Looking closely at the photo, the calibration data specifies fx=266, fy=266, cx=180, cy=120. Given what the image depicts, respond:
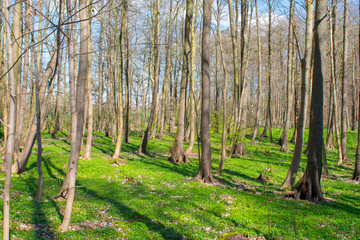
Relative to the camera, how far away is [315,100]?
7.75 m

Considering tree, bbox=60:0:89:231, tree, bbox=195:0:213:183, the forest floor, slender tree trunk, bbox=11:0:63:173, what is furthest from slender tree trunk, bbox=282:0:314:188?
slender tree trunk, bbox=11:0:63:173

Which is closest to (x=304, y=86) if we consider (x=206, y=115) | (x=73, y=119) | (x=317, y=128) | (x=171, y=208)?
(x=317, y=128)

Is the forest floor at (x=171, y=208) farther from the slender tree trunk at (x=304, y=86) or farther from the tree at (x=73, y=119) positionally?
the slender tree trunk at (x=304, y=86)

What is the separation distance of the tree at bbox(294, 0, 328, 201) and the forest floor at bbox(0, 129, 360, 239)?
436mm

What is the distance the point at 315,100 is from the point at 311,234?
3.95 meters

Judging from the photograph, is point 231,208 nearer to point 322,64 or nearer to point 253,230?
point 253,230

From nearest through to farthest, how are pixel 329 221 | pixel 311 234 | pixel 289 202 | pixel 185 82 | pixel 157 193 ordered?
pixel 311 234, pixel 329 221, pixel 289 202, pixel 157 193, pixel 185 82

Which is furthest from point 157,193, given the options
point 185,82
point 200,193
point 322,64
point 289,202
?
point 185,82

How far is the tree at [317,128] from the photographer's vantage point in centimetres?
759

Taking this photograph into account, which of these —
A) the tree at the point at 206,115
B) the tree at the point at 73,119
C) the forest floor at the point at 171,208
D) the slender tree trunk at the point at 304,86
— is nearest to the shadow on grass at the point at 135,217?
the forest floor at the point at 171,208

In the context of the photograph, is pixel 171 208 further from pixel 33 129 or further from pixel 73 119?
pixel 33 129

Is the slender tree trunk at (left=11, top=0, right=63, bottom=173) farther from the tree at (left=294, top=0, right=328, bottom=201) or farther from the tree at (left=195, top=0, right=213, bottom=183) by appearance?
the tree at (left=294, top=0, right=328, bottom=201)

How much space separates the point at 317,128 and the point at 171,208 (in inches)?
188

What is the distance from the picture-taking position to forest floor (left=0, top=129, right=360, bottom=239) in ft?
17.0
